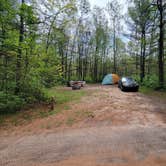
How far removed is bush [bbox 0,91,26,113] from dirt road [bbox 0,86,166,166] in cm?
266

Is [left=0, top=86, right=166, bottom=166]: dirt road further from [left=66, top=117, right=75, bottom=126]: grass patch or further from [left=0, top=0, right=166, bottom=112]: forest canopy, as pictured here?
[left=0, top=0, right=166, bottom=112]: forest canopy

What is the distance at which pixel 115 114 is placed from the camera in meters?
7.14

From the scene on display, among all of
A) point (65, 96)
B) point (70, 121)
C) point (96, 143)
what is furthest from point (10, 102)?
point (96, 143)

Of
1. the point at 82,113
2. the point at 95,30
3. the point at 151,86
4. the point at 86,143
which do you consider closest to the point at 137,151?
the point at 86,143

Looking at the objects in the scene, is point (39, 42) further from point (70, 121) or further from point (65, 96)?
point (70, 121)

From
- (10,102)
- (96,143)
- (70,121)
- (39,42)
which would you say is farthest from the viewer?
(39,42)

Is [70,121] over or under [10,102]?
under

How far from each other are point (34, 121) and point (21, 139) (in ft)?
6.37

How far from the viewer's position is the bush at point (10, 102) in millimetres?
8508

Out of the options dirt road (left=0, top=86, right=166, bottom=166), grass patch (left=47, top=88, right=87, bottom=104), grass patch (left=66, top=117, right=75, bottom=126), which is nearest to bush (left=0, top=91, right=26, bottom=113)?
grass patch (left=47, top=88, right=87, bottom=104)

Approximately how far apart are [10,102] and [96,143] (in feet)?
20.3

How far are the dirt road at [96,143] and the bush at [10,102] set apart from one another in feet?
8.73

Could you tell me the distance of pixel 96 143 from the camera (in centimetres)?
439

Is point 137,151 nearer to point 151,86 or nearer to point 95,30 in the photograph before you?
point 151,86
